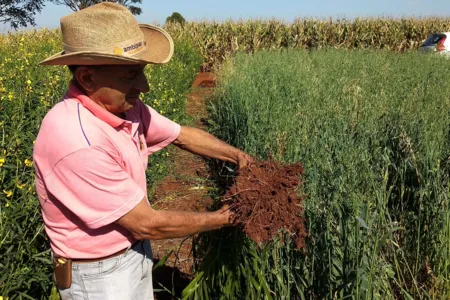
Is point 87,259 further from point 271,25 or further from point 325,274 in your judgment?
point 271,25

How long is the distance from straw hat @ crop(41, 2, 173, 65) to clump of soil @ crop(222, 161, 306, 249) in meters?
0.59

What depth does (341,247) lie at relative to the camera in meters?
1.94

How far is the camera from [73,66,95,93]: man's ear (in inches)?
64.8

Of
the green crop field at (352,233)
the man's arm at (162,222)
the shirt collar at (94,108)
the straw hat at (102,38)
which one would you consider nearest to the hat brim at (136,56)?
the straw hat at (102,38)

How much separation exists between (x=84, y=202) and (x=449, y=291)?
1806 millimetres

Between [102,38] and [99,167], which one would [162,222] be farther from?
[102,38]

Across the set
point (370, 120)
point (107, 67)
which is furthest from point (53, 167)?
point (370, 120)

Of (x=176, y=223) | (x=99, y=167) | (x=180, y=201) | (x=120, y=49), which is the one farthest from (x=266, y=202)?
(x=180, y=201)

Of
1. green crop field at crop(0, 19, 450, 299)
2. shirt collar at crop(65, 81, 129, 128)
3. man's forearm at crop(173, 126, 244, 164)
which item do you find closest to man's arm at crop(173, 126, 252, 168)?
man's forearm at crop(173, 126, 244, 164)

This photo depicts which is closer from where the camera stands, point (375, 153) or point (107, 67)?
point (107, 67)

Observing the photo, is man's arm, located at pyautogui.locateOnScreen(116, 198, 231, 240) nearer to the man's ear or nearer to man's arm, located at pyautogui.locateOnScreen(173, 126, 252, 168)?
the man's ear

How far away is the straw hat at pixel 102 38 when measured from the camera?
5.19ft

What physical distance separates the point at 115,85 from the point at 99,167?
308 millimetres

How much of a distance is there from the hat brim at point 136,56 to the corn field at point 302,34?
20746mm
